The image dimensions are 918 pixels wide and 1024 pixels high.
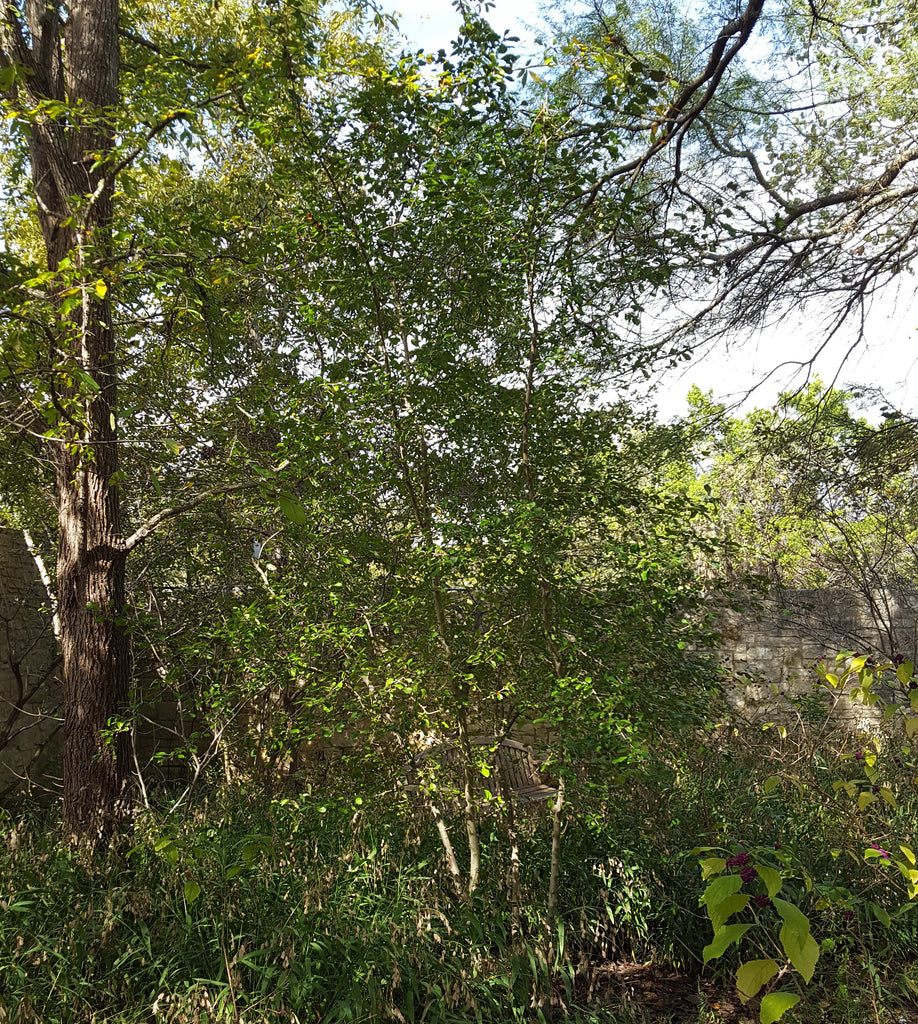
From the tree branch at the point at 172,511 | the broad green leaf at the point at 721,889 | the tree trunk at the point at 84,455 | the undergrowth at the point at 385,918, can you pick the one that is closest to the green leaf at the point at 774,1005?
the broad green leaf at the point at 721,889

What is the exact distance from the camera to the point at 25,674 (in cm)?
595

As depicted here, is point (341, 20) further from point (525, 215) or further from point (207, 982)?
point (207, 982)

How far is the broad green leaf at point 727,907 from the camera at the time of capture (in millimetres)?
1459

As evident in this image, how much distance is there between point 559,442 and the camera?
3.54 metres

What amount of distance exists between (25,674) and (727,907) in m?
5.96

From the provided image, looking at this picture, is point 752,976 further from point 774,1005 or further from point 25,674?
point 25,674

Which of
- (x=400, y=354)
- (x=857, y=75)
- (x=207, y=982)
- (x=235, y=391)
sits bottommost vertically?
(x=207, y=982)

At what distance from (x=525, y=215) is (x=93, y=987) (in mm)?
3409

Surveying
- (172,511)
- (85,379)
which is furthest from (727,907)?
(172,511)

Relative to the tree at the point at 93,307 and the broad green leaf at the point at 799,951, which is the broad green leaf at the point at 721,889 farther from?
the tree at the point at 93,307

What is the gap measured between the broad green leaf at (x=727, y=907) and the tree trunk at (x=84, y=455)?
341 cm

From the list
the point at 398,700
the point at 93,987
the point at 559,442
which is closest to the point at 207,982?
the point at 93,987

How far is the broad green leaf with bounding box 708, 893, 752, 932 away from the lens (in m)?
1.46

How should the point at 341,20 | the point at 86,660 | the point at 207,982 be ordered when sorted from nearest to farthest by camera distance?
the point at 207,982, the point at 86,660, the point at 341,20
